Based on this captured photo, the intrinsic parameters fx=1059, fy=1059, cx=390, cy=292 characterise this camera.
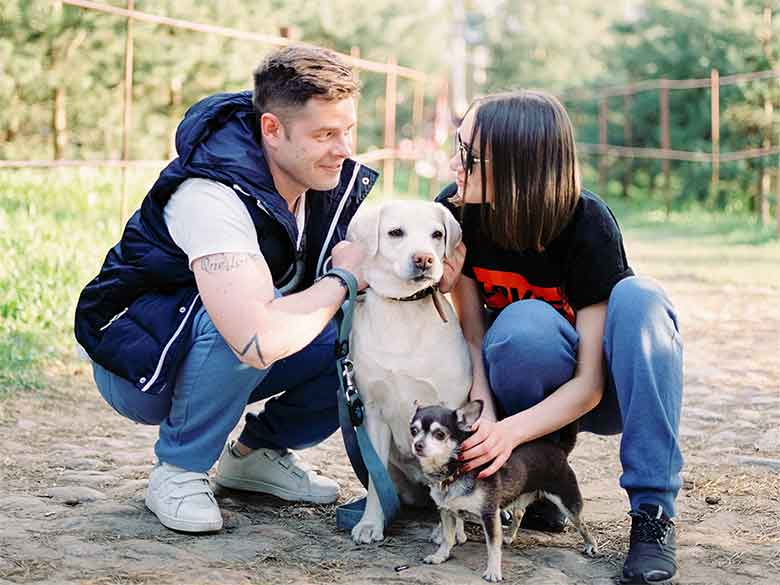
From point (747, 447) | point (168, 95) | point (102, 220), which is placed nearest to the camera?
point (747, 447)

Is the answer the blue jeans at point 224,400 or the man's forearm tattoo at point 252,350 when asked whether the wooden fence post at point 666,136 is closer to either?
the blue jeans at point 224,400

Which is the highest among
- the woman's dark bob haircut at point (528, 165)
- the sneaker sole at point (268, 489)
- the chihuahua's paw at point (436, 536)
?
the woman's dark bob haircut at point (528, 165)

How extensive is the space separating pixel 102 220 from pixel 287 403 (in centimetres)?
492

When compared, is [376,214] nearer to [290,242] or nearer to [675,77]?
[290,242]

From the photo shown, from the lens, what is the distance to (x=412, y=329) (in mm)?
3049

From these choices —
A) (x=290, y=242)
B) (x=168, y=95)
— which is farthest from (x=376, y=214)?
(x=168, y=95)

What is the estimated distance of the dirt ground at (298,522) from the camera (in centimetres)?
268

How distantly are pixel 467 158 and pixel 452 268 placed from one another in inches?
13.8

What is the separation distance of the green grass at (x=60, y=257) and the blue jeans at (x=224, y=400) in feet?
5.69

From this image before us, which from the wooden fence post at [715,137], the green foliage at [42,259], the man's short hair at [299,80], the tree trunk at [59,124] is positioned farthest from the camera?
the wooden fence post at [715,137]

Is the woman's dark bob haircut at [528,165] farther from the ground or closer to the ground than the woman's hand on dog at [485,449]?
farther from the ground

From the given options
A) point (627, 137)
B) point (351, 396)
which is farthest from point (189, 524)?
point (627, 137)

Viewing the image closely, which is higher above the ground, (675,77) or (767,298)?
(675,77)

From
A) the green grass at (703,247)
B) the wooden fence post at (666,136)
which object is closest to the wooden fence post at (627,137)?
the green grass at (703,247)
